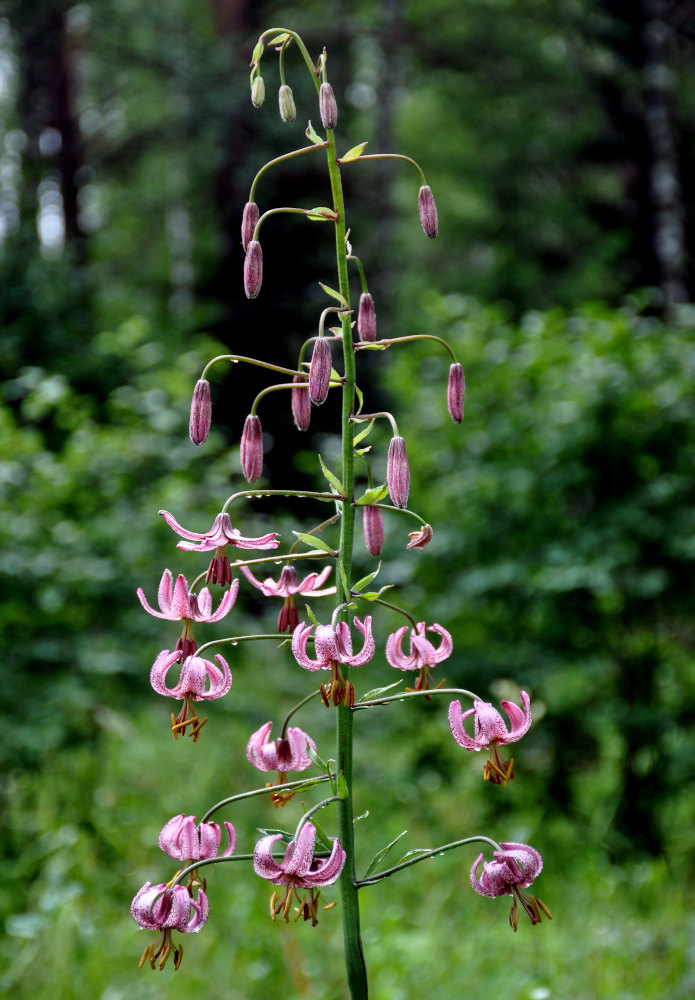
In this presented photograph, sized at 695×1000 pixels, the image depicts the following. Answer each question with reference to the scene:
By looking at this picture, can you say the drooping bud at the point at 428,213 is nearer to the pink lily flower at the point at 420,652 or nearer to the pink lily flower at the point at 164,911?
the pink lily flower at the point at 420,652

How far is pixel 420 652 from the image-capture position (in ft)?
4.33

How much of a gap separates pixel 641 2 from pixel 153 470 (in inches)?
390

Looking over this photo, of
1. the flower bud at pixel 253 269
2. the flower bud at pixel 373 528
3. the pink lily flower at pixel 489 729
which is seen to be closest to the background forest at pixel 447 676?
the pink lily flower at pixel 489 729

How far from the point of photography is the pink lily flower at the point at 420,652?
1305 mm

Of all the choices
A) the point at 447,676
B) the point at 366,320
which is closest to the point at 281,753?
the point at 366,320

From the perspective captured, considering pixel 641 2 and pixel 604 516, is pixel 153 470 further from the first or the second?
pixel 641 2

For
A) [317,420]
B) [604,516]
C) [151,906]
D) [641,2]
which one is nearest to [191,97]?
[317,420]

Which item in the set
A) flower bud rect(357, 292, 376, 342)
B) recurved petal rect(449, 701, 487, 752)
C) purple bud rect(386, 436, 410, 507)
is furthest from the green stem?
flower bud rect(357, 292, 376, 342)

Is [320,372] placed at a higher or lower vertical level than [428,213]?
lower

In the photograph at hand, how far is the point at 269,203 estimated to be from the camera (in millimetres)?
8633

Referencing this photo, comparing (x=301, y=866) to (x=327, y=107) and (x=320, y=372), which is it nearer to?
(x=320, y=372)

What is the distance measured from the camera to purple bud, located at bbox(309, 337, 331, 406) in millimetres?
1213

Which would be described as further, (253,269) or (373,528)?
(373,528)

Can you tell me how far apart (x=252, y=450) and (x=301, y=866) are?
561mm
